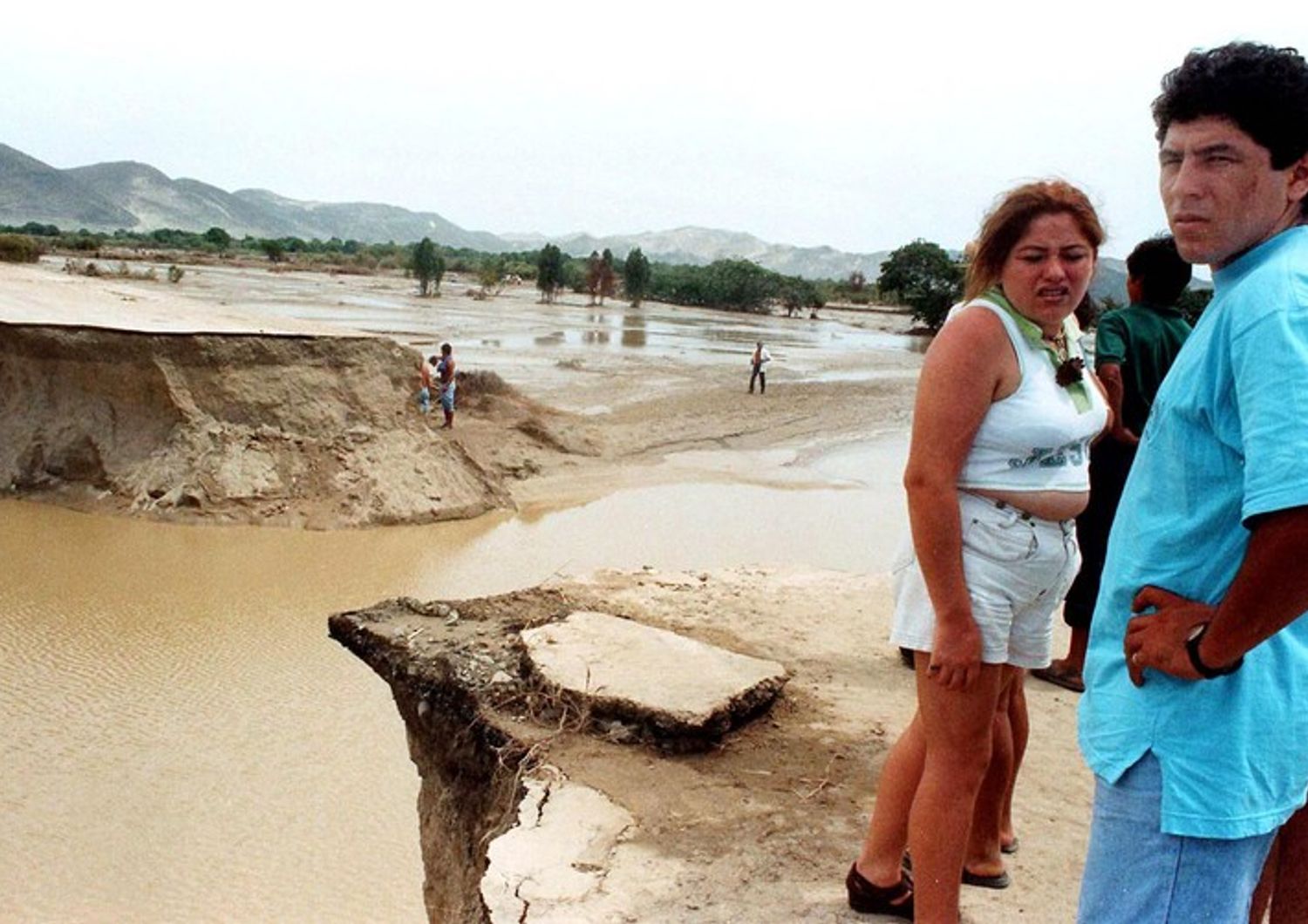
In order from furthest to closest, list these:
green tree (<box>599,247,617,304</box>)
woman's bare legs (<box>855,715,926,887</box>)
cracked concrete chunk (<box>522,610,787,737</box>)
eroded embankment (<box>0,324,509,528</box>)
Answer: green tree (<box>599,247,617,304</box>) < eroded embankment (<box>0,324,509,528</box>) < cracked concrete chunk (<box>522,610,787,737</box>) < woman's bare legs (<box>855,715,926,887</box>)

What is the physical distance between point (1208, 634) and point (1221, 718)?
0.47 feet

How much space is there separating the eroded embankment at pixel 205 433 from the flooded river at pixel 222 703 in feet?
1.28

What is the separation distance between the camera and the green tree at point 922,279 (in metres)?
49.3

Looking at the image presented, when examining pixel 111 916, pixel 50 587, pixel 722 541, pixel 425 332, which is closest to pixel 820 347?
pixel 425 332

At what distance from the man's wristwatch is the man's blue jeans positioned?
6.3 inches

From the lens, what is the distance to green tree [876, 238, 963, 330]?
49.3 meters

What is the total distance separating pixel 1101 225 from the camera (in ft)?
7.91

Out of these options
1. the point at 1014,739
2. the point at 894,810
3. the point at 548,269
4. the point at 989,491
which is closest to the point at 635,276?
the point at 548,269

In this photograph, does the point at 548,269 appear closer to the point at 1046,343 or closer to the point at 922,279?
the point at 922,279

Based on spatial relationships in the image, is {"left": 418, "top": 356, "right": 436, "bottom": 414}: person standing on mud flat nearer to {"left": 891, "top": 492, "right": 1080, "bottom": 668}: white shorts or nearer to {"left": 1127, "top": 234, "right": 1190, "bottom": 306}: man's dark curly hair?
{"left": 1127, "top": 234, "right": 1190, "bottom": 306}: man's dark curly hair

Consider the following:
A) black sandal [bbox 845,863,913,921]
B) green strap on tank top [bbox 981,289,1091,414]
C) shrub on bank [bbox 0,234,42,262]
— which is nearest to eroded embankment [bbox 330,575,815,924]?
black sandal [bbox 845,863,913,921]

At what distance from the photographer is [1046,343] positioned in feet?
7.82

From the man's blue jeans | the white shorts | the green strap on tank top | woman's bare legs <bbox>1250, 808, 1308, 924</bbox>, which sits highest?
the green strap on tank top

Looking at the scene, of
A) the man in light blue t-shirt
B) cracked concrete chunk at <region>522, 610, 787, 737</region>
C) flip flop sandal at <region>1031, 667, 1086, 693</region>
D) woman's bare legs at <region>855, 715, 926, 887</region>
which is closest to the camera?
the man in light blue t-shirt
